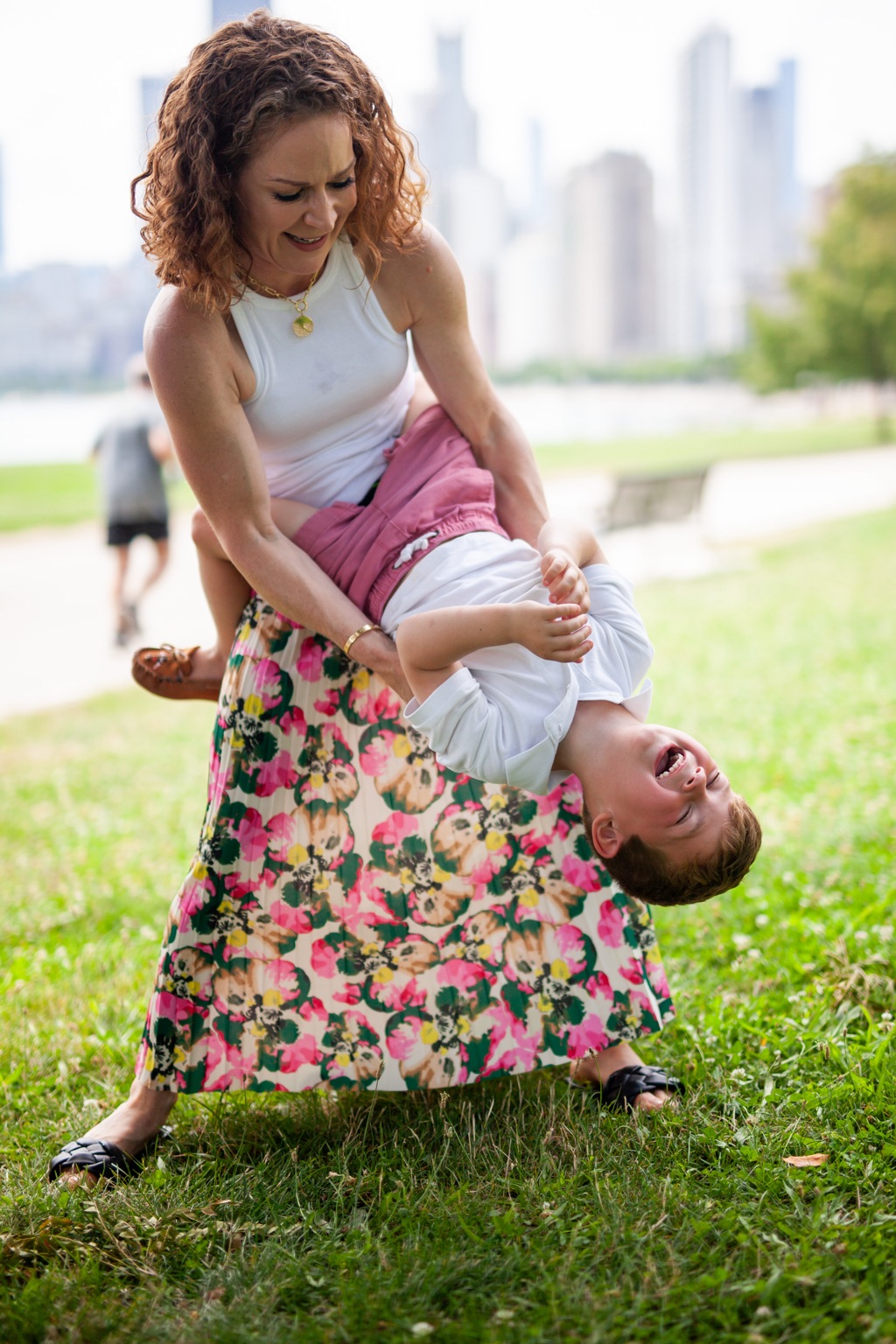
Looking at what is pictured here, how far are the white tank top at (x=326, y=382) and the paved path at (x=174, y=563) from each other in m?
4.80

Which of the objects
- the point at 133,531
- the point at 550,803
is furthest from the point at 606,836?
the point at 133,531

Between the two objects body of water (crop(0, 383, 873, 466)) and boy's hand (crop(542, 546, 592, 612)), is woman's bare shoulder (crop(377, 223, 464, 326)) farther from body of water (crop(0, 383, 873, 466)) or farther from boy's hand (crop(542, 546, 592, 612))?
body of water (crop(0, 383, 873, 466))

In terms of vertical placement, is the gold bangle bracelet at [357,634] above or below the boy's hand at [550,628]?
below

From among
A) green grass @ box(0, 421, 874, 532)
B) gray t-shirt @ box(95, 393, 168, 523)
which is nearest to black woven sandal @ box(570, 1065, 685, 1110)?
gray t-shirt @ box(95, 393, 168, 523)

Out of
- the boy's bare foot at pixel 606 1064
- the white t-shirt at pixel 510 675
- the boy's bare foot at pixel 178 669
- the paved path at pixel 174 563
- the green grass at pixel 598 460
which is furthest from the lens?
the green grass at pixel 598 460

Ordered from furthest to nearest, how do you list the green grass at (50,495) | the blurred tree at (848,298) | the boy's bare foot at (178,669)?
the blurred tree at (848,298) < the green grass at (50,495) < the boy's bare foot at (178,669)

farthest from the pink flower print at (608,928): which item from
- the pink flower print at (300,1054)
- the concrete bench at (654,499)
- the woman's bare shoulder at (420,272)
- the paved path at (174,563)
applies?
the concrete bench at (654,499)

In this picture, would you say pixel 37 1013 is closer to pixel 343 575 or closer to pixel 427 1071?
pixel 427 1071

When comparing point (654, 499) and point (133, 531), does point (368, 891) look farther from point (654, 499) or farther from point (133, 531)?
point (654, 499)

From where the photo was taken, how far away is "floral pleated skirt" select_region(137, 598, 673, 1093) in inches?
98.6

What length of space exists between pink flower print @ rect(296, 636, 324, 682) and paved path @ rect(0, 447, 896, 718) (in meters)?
4.86

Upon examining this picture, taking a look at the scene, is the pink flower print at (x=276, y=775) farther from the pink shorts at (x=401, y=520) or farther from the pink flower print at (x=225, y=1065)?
the pink flower print at (x=225, y=1065)

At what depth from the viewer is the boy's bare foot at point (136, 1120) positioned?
2.42 meters

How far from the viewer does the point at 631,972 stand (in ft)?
8.38
